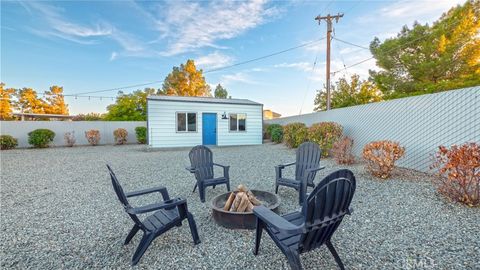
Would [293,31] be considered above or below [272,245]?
above

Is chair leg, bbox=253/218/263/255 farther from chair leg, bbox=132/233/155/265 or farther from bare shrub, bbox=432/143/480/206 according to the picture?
bare shrub, bbox=432/143/480/206

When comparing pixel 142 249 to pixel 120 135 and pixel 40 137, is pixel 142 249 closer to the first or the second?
pixel 120 135

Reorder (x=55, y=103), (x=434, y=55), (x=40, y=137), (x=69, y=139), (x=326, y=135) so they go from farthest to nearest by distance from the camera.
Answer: (x=55, y=103), (x=69, y=139), (x=40, y=137), (x=434, y=55), (x=326, y=135)

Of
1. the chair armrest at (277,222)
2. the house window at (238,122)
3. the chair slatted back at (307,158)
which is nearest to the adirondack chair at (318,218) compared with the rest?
the chair armrest at (277,222)

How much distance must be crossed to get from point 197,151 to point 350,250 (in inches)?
119

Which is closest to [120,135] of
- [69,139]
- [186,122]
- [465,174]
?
[69,139]

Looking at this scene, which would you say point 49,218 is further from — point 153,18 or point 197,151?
point 153,18

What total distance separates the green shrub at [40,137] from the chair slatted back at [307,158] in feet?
47.1

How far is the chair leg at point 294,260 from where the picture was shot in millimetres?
1651

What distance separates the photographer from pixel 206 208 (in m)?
3.46

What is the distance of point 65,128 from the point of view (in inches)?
524

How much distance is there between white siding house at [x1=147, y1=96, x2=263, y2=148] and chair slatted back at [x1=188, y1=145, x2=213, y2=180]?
7.61 m

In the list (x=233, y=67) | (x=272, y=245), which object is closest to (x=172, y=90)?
(x=233, y=67)

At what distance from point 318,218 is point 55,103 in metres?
33.7
